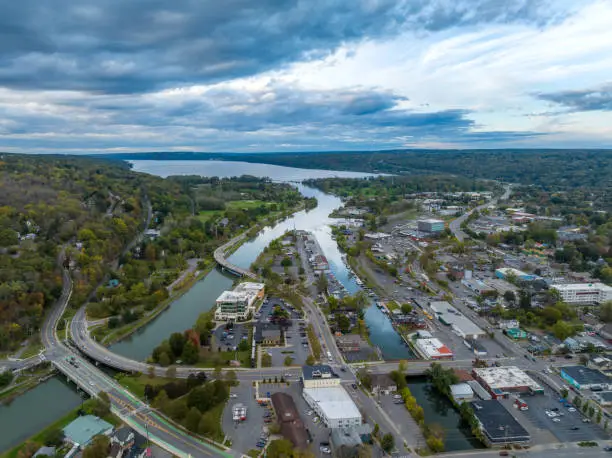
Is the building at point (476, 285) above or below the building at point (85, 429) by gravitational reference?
below

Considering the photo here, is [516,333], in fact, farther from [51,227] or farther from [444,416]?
[51,227]

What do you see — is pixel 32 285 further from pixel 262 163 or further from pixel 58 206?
pixel 262 163

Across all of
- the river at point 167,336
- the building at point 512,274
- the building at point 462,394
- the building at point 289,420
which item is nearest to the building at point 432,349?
the river at point 167,336

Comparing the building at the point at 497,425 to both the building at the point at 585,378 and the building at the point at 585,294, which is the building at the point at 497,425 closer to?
the building at the point at 585,378

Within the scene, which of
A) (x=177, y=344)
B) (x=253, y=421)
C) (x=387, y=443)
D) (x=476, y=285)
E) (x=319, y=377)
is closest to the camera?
(x=387, y=443)

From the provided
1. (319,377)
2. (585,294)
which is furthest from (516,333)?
(319,377)

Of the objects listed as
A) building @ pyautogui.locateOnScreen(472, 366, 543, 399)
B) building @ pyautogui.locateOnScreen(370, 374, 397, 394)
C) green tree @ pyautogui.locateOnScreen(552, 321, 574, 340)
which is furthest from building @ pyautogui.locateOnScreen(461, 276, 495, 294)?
building @ pyautogui.locateOnScreen(370, 374, 397, 394)

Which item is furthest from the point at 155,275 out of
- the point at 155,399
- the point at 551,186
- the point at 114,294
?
the point at 551,186
